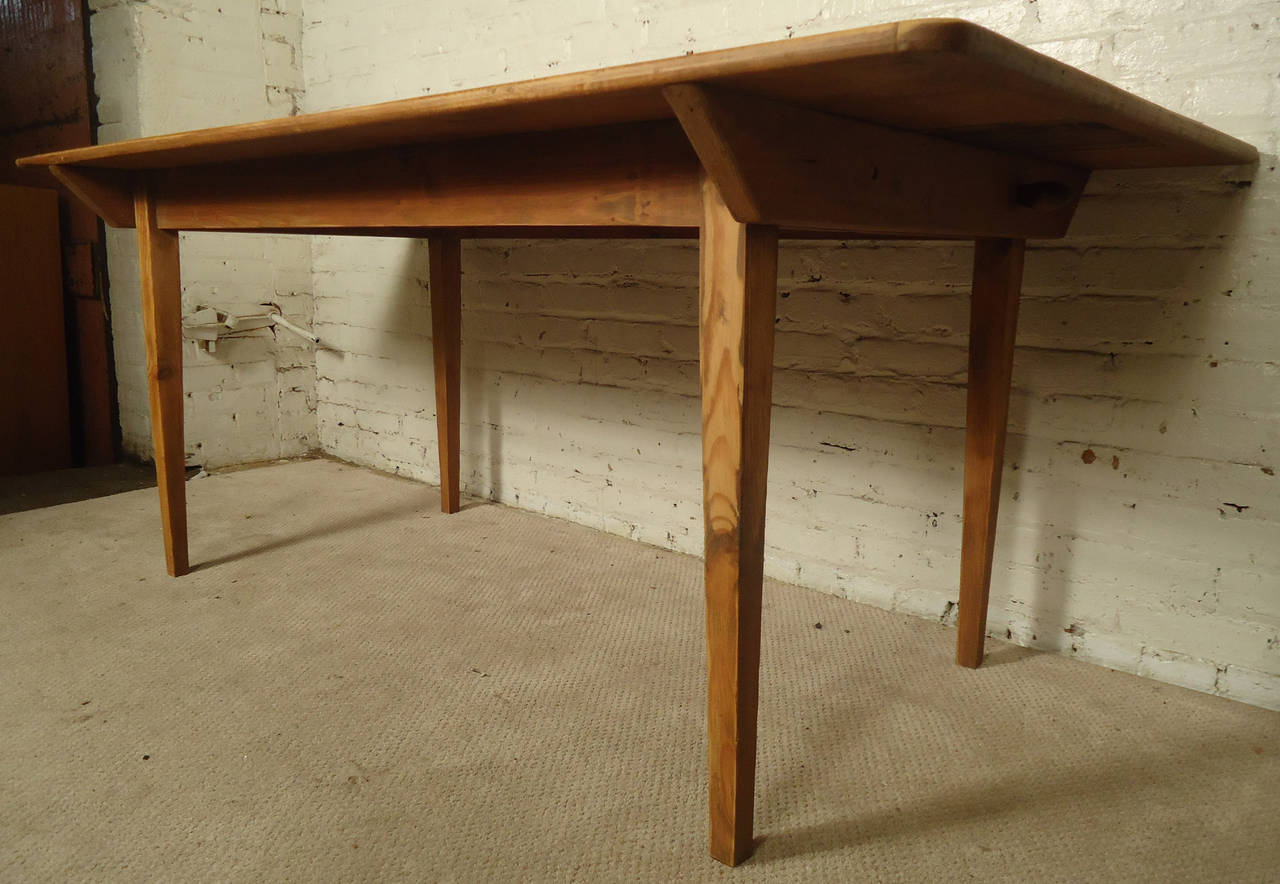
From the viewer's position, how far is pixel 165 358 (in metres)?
1.52

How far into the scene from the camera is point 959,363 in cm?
136

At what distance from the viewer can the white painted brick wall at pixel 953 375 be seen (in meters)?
1.14

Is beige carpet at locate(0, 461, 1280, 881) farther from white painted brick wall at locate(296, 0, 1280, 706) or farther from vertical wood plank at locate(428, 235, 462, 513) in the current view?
vertical wood plank at locate(428, 235, 462, 513)

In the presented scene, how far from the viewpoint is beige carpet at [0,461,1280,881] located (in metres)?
0.85

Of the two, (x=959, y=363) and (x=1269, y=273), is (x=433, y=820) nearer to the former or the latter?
(x=959, y=363)

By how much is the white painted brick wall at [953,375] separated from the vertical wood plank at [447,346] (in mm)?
136

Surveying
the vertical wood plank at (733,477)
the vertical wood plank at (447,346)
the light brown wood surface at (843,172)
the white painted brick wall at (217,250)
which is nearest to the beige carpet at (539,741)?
the vertical wood plank at (733,477)

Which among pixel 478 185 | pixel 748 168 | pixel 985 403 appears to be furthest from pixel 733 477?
pixel 985 403

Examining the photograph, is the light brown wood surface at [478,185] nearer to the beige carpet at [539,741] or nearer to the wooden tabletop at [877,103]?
the wooden tabletop at [877,103]

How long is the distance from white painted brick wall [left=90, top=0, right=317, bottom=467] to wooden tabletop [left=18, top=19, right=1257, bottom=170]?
51.0 inches

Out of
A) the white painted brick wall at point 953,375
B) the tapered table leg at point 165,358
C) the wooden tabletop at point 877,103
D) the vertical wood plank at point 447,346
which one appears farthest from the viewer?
the vertical wood plank at point 447,346

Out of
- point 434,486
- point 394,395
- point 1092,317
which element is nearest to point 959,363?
point 1092,317

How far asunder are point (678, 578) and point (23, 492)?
1.69 m

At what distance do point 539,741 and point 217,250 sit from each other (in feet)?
5.98
